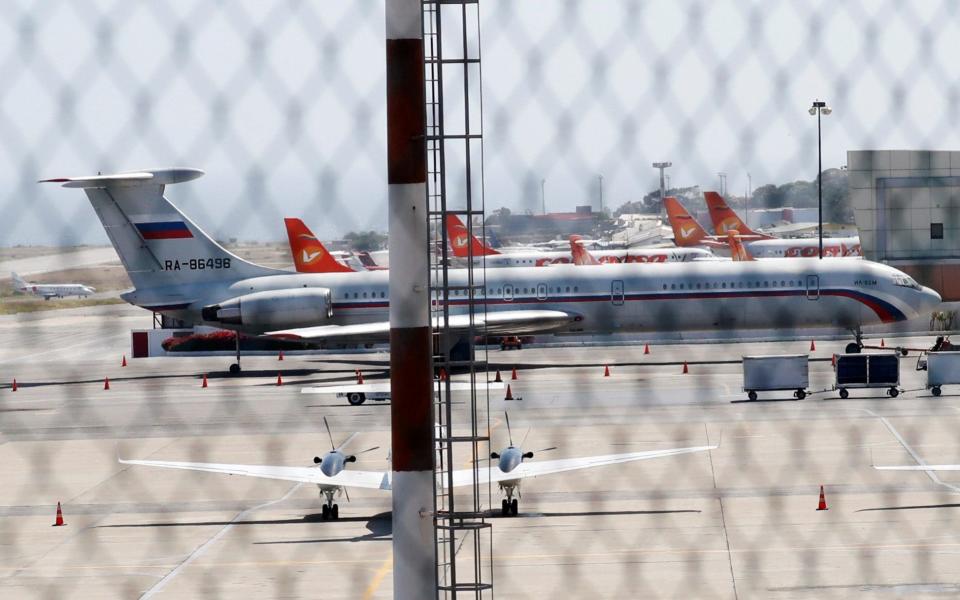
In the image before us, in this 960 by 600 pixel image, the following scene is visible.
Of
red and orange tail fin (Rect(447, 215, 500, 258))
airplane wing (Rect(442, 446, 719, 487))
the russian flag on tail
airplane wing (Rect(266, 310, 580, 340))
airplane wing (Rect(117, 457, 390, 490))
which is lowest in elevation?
airplane wing (Rect(117, 457, 390, 490))

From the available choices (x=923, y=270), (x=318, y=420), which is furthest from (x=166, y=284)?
(x=923, y=270)

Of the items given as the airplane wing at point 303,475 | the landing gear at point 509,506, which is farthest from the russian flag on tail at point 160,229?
the landing gear at point 509,506

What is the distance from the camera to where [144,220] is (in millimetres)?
8742

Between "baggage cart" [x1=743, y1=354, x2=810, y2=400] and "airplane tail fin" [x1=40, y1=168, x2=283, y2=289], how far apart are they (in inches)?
365

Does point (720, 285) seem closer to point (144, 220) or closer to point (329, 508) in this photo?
point (329, 508)

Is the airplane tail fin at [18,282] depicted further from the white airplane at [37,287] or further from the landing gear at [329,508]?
the landing gear at [329,508]

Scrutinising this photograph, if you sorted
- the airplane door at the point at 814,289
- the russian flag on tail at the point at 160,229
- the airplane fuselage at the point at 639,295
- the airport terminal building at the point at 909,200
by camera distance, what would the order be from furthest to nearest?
the airplane door at the point at 814,289
the airplane fuselage at the point at 639,295
the russian flag on tail at the point at 160,229
the airport terminal building at the point at 909,200

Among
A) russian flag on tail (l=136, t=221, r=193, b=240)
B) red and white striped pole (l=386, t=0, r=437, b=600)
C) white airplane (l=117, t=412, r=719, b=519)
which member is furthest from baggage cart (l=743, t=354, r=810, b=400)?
red and white striped pole (l=386, t=0, r=437, b=600)

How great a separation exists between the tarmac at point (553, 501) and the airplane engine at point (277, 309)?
2.90 m

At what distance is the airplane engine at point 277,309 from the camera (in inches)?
1018

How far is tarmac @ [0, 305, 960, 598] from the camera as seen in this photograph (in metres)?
10.7

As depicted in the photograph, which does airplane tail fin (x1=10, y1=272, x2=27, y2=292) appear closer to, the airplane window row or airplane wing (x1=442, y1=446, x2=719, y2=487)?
airplane wing (x1=442, y1=446, x2=719, y2=487)

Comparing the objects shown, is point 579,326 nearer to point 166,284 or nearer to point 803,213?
point 166,284

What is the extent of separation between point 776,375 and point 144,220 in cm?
1413
